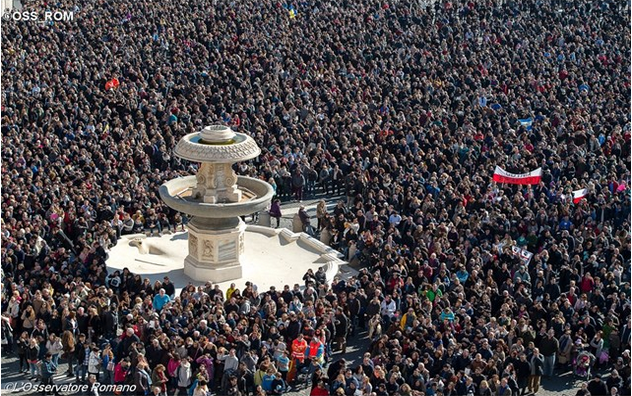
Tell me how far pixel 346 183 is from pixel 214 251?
8236 millimetres

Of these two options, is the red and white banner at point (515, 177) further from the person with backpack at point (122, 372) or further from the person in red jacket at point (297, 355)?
the person with backpack at point (122, 372)

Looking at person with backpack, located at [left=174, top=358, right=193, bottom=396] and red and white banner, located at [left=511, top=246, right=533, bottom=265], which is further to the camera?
red and white banner, located at [left=511, top=246, right=533, bottom=265]

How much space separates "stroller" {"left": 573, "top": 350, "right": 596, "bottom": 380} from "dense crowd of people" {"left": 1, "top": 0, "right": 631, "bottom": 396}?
2.7 inches

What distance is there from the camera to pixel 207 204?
39.1 metres

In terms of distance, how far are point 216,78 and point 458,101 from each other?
29.5 feet

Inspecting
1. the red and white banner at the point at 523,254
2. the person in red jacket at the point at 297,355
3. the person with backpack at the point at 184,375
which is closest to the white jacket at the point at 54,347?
the person with backpack at the point at 184,375

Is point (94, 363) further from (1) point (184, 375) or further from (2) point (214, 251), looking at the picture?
(2) point (214, 251)

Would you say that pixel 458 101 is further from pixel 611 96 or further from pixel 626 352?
pixel 626 352

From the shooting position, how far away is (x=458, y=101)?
5606cm

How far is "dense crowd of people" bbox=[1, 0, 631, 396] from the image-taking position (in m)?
33.0

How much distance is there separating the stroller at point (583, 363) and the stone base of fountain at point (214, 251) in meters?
10.1

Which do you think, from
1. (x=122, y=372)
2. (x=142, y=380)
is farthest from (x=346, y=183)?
(x=142, y=380)

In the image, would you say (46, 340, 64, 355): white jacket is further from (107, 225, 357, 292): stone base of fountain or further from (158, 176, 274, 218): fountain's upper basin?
(158, 176, 274, 218): fountain's upper basin

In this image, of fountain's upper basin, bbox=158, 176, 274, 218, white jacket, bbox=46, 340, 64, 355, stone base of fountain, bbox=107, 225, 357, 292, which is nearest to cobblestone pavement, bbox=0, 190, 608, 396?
white jacket, bbox=46, 340, 64, 355
